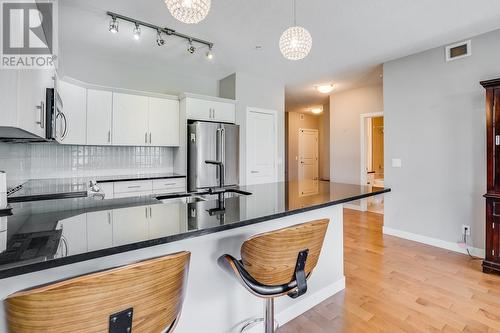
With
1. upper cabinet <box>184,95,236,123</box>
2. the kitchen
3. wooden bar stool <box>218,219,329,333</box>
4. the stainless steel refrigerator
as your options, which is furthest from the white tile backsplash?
wooden bar stool <box>218,219,329,333</box>

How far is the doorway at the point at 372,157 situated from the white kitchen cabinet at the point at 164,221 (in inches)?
154

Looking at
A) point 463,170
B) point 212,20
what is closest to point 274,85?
point 212,20

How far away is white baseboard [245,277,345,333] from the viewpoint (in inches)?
68.8

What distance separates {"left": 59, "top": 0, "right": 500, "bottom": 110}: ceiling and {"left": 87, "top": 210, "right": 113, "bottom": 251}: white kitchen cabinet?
214 cm

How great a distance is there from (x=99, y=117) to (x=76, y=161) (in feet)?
2.33

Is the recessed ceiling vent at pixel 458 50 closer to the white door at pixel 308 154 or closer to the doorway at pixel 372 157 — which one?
the doorway at pixel 372 157

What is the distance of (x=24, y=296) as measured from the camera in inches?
22.9

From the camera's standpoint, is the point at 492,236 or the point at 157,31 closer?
the point at 492,236

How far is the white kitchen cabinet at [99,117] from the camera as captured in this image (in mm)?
3256

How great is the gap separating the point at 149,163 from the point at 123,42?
69.8 inches

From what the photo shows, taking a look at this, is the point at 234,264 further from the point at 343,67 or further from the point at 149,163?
the point at 343,67

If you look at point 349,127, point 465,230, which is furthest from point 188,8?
point 349,127

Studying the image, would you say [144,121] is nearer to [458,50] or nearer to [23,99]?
[23,99]

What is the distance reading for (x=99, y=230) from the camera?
91 cm
